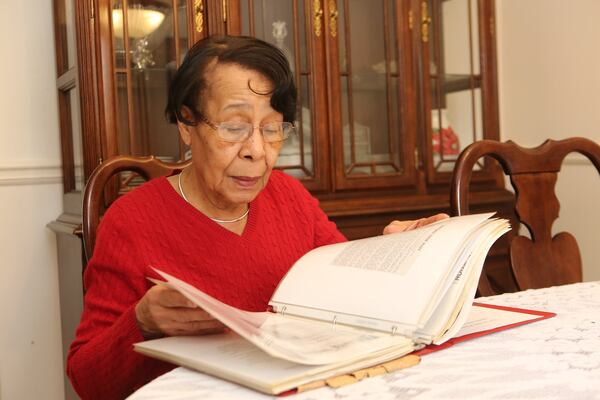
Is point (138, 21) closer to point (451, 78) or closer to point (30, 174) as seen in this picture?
point (30, 174)

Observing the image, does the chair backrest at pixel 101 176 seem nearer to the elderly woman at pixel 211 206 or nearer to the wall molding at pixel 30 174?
the elderly woman at pixel 211 206

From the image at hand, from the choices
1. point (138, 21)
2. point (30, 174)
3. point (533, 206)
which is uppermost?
point (138, 21)

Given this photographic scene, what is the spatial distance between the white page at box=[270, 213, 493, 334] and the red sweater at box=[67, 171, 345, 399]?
237mm

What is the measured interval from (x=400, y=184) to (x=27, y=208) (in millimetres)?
1139

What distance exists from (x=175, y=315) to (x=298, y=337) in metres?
0.16

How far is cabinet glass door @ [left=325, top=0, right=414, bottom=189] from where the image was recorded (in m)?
2.22

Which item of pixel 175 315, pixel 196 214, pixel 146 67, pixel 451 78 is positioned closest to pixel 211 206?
pixel 196 214

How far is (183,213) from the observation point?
3.98 ft

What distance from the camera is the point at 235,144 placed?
1.18m

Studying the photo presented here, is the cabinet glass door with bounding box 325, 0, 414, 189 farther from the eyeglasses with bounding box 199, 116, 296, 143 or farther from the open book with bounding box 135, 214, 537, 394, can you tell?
the open book with bounding box 135, 214, 537, 394

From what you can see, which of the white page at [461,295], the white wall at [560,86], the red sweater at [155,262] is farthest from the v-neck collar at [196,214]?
the white wall at [560,86]

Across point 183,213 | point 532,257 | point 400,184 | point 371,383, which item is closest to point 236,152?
point 183,213

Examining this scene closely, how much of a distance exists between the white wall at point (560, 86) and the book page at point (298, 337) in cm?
175

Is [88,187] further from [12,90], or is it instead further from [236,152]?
[12,90]
